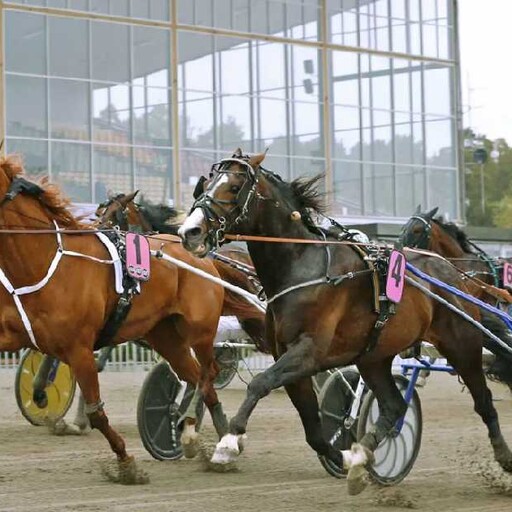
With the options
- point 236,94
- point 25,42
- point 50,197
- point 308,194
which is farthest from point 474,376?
point 236,94

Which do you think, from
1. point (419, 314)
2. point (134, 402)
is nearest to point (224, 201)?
point (419, 314)

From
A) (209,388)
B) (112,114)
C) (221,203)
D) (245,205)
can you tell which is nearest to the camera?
(221,203)

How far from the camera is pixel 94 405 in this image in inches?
306

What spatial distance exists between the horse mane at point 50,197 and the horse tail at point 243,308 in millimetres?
2102

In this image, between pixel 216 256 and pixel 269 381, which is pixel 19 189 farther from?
pixel 216 256

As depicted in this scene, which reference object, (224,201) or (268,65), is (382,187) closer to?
(268,65)

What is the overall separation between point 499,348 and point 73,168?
593 inches

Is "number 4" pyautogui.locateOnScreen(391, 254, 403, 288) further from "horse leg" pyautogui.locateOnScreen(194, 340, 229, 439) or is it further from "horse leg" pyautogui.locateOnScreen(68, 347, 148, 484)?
"horse leg" pyautogui.locateOnScreen(194, 340, 229, 439)

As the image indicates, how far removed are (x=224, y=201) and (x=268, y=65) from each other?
18328 millimetres

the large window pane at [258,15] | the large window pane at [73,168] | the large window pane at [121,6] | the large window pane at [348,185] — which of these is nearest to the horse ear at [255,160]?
the large window pane at [73,168]

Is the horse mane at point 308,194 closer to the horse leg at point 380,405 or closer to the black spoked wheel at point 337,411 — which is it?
the horse leg at point 380,405

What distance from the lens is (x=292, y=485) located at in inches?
317

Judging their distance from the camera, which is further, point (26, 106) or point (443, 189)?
point (443, 189)

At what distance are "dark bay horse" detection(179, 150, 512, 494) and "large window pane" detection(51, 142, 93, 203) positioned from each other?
1522cm
